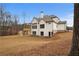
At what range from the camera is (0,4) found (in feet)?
5.76

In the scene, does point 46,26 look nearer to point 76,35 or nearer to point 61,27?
point 61,27

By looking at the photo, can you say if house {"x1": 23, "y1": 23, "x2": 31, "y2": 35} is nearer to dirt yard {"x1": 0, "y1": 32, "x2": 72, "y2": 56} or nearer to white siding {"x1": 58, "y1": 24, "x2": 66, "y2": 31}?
dirt yard {"x1": 0, "y1": 32, "x2": 72, "y2": 56}

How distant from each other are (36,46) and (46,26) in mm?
198

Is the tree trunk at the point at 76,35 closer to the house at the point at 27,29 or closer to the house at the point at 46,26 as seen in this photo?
the house at the point at 46,26

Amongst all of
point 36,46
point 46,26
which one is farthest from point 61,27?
point 36,46

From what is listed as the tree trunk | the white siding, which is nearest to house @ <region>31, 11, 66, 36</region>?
the white siding

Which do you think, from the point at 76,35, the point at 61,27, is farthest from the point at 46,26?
the point at 76,35

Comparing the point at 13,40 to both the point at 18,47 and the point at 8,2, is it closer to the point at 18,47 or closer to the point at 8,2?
the point at 18,47

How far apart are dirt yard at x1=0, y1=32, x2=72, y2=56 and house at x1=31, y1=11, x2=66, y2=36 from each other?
0.15 ft

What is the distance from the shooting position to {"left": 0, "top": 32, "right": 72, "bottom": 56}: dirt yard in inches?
69.3

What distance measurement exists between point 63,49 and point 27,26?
1.24 ft

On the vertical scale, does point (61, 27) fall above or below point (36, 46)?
above

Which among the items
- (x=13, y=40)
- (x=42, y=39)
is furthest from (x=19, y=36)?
(x=42, y=39)

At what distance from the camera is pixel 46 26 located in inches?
70.0
